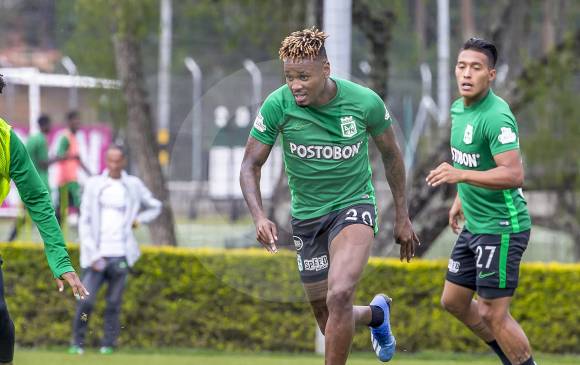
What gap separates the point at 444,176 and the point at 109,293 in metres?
6.01

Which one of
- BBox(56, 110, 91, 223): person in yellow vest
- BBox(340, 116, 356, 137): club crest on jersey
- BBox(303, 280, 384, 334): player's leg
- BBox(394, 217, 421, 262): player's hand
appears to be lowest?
BBox(56, 110, 91, 223): person in yellow vest

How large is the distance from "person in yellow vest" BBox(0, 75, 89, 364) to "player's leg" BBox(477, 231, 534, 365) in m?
2.74

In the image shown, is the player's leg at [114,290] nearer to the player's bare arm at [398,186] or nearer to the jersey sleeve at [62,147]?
the jersey sleeve at [62,147]

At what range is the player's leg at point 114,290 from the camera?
12359mm

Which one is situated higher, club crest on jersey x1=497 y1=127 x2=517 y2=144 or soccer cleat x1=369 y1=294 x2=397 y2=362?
club crest on jersey x1=497 y1=127 x2=517 y2=144

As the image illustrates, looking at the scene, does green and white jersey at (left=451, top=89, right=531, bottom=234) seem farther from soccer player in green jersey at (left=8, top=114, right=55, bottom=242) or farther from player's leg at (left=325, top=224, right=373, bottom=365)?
soccer player in green jersey at (left=8, top=114, right=55, bottom=242)

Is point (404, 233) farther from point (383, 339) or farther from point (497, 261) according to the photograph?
point (383, 339)

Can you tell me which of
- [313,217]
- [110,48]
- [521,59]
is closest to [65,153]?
[110,48]

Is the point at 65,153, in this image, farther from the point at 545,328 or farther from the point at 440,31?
the point at 440,31

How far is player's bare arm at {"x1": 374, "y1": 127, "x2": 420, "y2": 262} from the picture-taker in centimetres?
798

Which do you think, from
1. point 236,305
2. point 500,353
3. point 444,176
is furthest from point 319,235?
point 236,305

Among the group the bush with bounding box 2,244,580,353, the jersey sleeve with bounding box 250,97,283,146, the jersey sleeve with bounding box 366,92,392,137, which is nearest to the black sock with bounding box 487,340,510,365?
the jersey sleeve with bounding box 366,92,392,137

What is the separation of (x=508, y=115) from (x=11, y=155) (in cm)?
319

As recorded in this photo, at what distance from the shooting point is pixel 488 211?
793 cm
